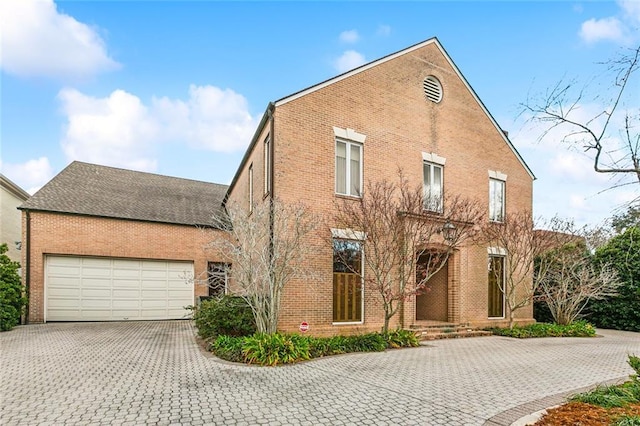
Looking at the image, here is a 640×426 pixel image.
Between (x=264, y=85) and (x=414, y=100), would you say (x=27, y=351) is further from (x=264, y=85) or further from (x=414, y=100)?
(x=414, y=100)

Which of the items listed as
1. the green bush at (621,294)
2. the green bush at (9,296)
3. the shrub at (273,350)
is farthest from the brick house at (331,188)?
the green bush at (621,294)

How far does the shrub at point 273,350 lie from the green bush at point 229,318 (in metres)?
1.23

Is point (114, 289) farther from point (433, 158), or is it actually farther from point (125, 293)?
point (433, 158)

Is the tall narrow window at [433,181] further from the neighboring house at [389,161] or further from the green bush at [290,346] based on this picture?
the green bush at [290,346]

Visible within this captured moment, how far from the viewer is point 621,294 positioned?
16.5 meters

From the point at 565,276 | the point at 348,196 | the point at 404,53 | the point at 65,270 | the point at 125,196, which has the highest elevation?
the point at 404,53

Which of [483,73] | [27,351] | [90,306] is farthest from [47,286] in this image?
[483,73]

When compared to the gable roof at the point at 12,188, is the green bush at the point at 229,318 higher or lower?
lower

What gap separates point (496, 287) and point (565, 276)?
2956 millimetres

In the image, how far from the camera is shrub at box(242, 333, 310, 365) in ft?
27.5

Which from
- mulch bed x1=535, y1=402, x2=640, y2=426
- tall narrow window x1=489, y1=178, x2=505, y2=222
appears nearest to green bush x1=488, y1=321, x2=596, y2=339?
tall narrow window x1=489, y1=178, x2=505, y2=222

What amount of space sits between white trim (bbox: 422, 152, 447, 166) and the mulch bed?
30.4 ft

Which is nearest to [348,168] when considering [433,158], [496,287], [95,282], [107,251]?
[433,158]

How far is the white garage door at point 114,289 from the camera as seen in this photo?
15.1 metres
